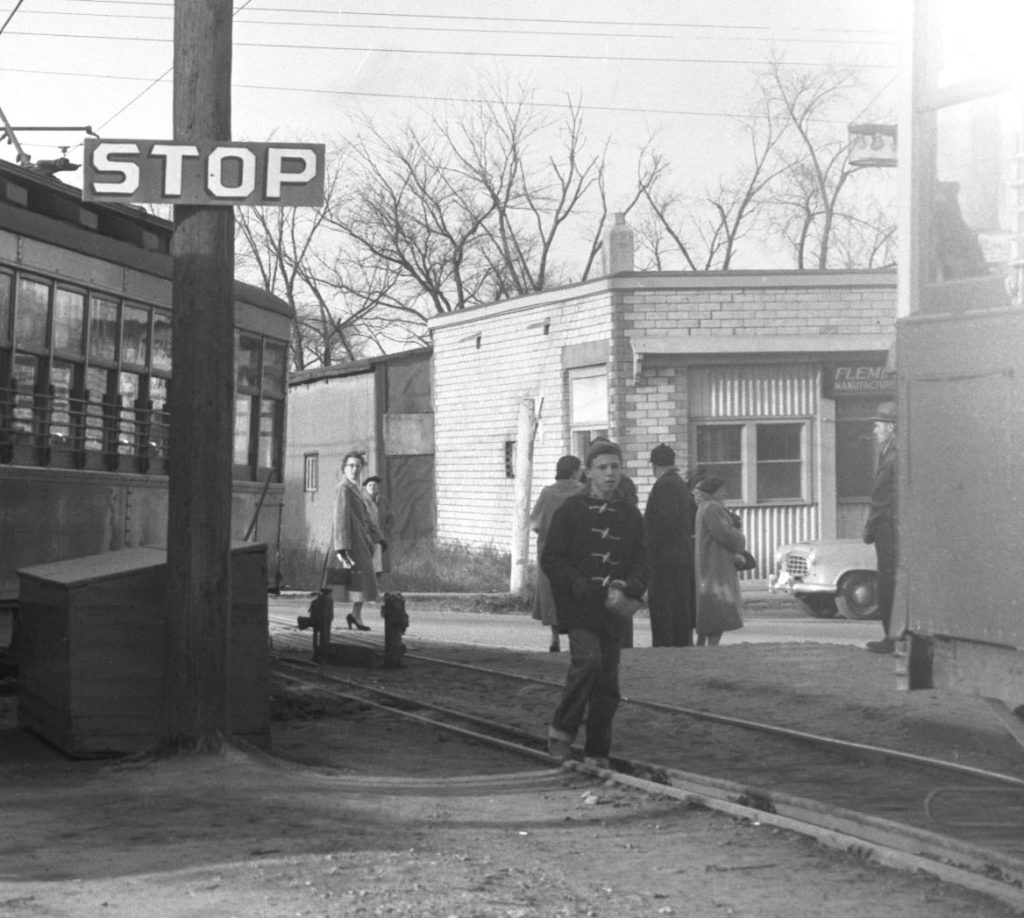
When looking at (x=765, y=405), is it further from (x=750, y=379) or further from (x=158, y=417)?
(x=158, y=417)

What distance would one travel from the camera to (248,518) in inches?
608

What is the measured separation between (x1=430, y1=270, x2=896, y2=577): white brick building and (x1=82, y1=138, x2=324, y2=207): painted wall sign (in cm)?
1789

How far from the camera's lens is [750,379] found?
89.4 feet

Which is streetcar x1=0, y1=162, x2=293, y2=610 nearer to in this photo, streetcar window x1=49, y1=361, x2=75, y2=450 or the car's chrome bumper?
streetcar window x1=49, y1=361, x2=75, y2=450

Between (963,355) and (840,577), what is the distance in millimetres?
15720

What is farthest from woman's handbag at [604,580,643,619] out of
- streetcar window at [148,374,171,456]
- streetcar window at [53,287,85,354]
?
streetcar window at [148,374,171,456]

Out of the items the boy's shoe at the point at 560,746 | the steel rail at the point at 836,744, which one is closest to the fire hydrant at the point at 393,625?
the steel rail at the point at 836,744

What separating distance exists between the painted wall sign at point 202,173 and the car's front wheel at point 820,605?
45.2 ft

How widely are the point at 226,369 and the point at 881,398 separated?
64.7 feet

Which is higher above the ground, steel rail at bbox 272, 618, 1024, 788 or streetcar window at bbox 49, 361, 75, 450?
streetcar window at bbox 49, 361, 75, 450

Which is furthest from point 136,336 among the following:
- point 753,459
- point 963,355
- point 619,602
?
point 753,459

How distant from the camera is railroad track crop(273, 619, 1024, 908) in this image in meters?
6.53

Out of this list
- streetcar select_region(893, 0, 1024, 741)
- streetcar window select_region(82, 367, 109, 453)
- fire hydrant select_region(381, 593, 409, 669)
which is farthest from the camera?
fire hydrant select_region(381, 593, 409, 669)

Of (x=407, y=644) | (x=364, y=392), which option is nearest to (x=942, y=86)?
(x=407, y=644)
